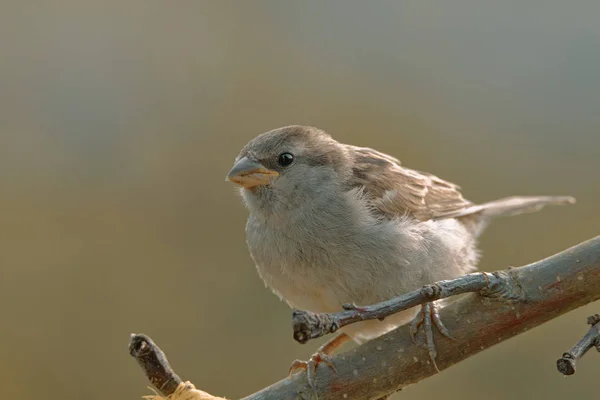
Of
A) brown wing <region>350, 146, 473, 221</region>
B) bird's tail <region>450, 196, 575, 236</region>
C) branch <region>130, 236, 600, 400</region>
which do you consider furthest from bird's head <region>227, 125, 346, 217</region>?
bird's tail <region>450, 196, 575, 236</region>

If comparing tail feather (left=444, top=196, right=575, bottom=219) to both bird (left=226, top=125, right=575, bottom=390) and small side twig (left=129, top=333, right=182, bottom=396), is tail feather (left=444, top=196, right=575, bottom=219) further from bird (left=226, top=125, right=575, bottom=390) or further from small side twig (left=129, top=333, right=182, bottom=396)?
small side twig (left=129, top=333, right=182, bottom=396)

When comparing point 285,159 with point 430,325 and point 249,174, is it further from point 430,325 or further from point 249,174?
point 430,325

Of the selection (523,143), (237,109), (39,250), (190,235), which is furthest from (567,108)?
(39,250)

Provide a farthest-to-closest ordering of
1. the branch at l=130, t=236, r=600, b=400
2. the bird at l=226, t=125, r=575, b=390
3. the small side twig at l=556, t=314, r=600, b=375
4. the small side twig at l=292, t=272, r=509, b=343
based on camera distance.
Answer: the bird at l=226, t=125, r=575, b=390
the branch at l=130, t=236, r=600, b=400
the small side twig at l=556, t=314, r=600, b=375
the small side twig at l=292, t=272, r=509, b=343

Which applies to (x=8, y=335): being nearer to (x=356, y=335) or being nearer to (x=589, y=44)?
(x=356, y=335)

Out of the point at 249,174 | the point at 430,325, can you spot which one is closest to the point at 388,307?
the point at 430,325

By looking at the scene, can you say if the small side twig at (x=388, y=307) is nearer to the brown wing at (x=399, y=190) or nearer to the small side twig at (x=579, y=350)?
the small side twig at (x=579, y=350)

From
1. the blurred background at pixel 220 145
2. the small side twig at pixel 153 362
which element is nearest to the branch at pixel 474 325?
the small side twig at pixel 153 362
